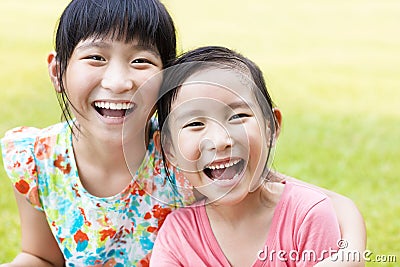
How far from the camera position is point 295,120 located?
5.70 meters

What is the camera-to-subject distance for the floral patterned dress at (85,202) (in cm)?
246

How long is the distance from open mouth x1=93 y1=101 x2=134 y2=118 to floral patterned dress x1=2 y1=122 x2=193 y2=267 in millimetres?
261

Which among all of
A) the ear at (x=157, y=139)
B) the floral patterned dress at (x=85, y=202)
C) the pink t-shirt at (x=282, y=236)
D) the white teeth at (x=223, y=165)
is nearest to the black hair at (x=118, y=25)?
the ear at (x=157, y=139)

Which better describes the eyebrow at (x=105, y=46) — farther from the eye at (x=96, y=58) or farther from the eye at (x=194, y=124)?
the eye at (x=194, y=124)

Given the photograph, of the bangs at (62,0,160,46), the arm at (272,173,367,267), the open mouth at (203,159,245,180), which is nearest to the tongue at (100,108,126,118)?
the bangs at (62,0,160,46)

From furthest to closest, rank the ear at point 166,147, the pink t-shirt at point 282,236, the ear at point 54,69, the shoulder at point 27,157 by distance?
the shoulder at point 27,157 → the ear at point 54,69 → the ear at point 166,147 → the pink t-shirt at point 282,236

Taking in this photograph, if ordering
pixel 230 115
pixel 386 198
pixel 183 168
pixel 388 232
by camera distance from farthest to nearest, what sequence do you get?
1. pixel 386 198
2. pixel 388 232
3. pixel 183 168
4. pixel 230 115

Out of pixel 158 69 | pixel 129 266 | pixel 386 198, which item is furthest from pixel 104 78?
pixel 386 198

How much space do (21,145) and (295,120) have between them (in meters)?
3.47

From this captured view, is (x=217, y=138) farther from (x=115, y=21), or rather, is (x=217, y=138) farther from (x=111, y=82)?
(x=115, y=21)

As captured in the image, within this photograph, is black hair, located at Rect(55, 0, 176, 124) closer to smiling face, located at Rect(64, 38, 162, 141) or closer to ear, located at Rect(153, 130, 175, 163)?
smiling face, located at Rect(64, 38, 162, 141)

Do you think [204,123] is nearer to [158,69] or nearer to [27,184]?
[158,69]

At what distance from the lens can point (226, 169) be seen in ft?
6.65

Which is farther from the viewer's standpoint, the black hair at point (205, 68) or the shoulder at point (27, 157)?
the shoulder at point (27, 157)
